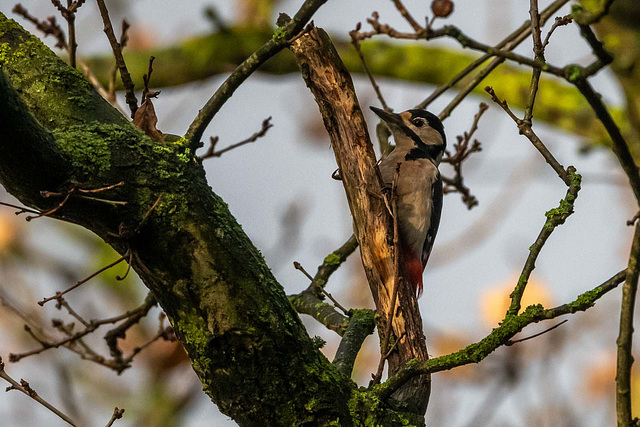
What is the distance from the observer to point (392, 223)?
3473 millimetres

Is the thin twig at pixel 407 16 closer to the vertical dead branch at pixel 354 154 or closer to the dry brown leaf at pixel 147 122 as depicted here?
the vertical dead branch at pixel 354 154

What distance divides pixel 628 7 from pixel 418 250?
2329 millimetres

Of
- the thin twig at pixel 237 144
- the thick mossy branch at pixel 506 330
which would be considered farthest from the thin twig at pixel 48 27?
the thick mossy branch at pixel 506 330

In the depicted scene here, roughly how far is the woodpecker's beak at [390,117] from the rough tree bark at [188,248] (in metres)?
2.48

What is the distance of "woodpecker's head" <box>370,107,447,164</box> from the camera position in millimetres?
5125

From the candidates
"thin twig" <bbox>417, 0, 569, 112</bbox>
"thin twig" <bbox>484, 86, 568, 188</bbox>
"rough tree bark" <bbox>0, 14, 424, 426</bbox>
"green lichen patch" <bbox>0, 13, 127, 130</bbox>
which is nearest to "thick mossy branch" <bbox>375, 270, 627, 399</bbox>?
"rough tree bark" <bbox>0, 14, 424, 426</bbox>

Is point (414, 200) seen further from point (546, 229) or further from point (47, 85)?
point (47, 85)

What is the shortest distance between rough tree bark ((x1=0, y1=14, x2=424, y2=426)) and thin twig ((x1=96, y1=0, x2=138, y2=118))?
1.13 ft

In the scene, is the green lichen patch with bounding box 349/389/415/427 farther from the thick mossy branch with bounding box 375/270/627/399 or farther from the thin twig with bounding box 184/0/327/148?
the thin twig with bounding box 184/0/327/148

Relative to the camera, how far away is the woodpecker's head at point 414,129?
512 centimetres

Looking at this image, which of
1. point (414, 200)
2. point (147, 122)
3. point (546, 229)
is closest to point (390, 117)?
point (414, 200)

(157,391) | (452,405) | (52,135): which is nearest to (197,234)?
(52,135)

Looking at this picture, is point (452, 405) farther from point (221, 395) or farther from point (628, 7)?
point (221, 395)

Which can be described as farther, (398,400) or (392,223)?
(392,223)
